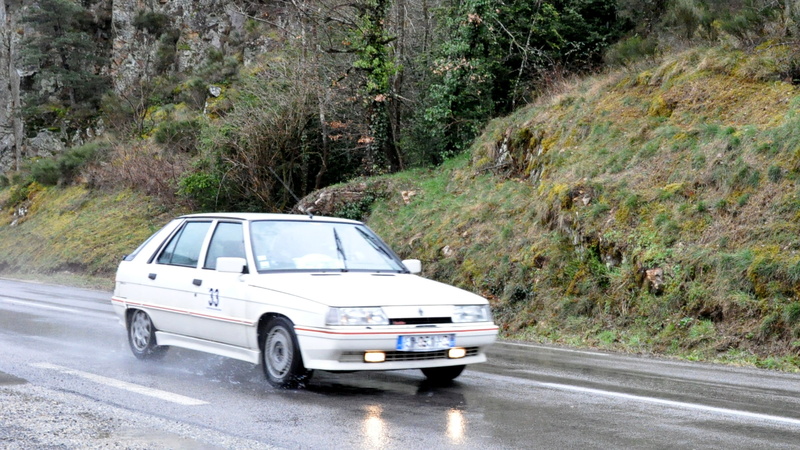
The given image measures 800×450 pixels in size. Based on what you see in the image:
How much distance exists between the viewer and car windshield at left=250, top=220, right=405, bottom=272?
7.64 metres

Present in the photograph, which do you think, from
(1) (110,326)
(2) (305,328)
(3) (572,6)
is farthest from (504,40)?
(2) (305,328)

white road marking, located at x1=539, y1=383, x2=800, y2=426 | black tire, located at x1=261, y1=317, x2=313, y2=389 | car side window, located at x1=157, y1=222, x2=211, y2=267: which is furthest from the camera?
car side window, located at x1=157, y1=222, x2=211, y2=267

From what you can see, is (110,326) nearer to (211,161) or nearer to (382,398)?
(382,398)

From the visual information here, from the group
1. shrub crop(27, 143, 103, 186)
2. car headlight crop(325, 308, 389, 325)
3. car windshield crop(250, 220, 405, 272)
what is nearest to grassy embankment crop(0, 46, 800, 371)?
car windshield crop(250, 220, 405, 272)

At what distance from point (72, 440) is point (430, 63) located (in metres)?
22.6

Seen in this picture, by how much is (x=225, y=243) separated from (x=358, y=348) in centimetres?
225

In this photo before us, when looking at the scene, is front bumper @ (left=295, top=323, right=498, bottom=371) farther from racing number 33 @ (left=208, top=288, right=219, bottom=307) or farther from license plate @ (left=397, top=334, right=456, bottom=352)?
racing number 33 @ (left=208, top=288, right=219, bottom=307)

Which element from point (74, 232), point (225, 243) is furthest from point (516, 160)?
point (74, 232)

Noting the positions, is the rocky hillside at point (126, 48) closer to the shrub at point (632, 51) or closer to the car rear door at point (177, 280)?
the shrub at point (632, 51)

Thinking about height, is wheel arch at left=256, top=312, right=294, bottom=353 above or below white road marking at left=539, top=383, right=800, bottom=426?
above

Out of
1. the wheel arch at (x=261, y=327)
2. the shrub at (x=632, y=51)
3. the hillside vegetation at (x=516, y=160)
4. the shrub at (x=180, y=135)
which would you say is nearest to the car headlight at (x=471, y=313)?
the wheel arch at (x=261, y=327)

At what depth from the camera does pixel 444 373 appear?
7.56 meters

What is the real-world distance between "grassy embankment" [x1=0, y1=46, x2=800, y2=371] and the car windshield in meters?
5.29

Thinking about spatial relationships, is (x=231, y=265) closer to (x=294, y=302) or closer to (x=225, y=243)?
(x=225, y=243)
